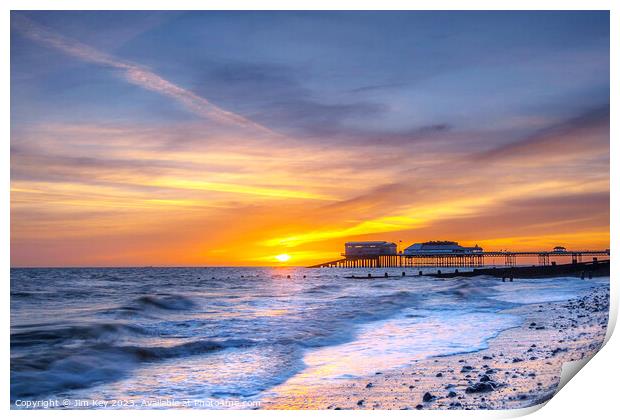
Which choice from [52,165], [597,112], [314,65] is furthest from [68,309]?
[597,112]

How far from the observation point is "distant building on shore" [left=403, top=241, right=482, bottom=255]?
53.4 m

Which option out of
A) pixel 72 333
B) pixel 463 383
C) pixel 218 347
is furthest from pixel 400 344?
pixel 72 333

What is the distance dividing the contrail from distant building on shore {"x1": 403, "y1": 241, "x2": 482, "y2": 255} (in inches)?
1860

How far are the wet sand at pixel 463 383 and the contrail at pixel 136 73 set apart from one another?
374 cm

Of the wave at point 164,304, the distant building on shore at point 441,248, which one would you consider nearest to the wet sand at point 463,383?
the wave at point 164,304

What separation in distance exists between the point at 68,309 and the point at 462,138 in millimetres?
9458

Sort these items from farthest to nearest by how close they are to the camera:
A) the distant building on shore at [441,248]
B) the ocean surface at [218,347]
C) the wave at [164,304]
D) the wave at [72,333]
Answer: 1. the distant building on shore at [441,248]
2. the wave at [164,304]
3. the wave at [72,333]
4. the ocean surface at [218,347]

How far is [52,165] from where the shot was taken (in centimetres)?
708

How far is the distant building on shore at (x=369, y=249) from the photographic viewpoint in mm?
46881
